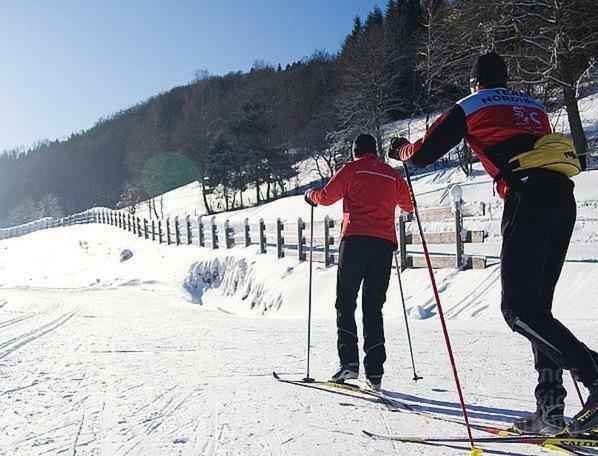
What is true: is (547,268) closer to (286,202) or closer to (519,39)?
(519,39)

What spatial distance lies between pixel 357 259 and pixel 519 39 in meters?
16.0

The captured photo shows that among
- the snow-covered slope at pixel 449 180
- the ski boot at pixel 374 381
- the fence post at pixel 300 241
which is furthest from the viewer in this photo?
the snow-covered slope at pixel 449 180

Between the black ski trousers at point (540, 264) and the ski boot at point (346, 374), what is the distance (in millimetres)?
1708

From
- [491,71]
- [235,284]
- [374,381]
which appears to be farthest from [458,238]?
[235,284]

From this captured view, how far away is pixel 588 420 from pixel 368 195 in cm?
224

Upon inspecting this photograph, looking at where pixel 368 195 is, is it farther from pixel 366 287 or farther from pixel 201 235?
pixel 201 235

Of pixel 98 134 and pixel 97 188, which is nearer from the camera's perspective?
pixel 97 188

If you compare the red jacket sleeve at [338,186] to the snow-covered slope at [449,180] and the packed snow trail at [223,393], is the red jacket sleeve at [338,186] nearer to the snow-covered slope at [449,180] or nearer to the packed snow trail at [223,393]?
the packed snow trail at [223,393]

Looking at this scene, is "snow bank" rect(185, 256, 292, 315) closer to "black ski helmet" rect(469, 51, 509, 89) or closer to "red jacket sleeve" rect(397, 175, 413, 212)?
"red jacket sleeve" rect(397, 175, 413, 212)

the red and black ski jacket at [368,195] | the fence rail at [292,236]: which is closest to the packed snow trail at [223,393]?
the red and black ski jacket at [368,195]

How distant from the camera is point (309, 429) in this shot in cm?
318

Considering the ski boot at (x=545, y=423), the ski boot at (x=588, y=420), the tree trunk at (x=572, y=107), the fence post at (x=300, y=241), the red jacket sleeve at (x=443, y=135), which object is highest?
the tree trunk at (x=572, y=107)

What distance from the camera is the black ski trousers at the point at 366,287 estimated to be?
4.17 metres

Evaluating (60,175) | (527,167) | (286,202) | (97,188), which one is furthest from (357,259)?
(60,175)
